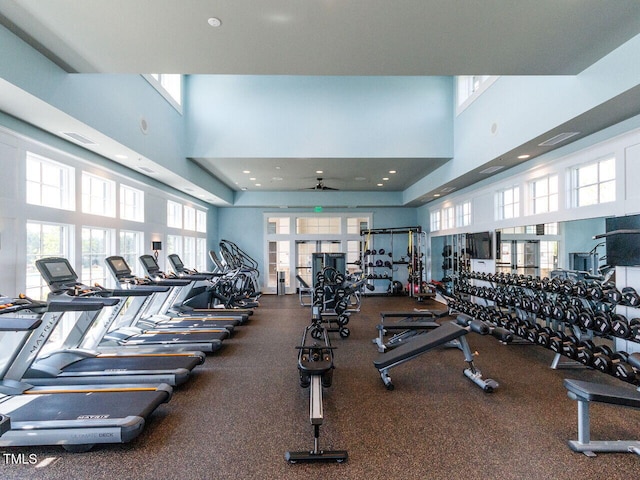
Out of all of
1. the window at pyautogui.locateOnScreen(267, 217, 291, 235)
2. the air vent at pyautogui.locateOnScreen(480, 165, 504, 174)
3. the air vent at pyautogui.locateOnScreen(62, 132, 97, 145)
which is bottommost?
the window at pyautogui.locateOnScreen(267, 217, 291, 235)

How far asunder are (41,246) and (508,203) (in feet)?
24.0

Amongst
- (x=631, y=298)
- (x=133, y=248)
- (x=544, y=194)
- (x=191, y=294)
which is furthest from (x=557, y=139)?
(x=191, y=294)

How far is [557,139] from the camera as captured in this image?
4.47 m

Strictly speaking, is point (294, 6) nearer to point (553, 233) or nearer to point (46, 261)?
point (46, 261)

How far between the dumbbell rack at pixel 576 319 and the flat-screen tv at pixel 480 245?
128 centimetres

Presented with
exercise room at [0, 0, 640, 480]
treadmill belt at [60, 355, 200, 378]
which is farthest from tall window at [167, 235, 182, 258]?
treadmill belt at [60, 355, 200, 378]

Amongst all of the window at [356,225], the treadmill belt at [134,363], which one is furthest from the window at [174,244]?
the window at [356,225]

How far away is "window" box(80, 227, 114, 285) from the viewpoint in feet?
16.0

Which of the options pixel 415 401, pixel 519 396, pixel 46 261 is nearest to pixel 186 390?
pixel 46 261

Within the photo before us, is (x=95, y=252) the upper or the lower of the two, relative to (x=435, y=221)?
lower

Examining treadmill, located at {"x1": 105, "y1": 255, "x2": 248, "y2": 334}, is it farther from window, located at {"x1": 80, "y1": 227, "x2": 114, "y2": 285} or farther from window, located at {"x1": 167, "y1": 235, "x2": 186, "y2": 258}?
window, located at {"x1": 167, "y1": 235, "x2": 186, "y2": 258}

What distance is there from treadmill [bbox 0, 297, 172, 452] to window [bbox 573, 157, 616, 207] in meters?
5.32

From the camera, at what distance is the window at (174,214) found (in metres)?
7.66

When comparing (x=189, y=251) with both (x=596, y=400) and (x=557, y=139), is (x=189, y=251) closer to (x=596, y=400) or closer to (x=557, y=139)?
(x=557, y=139)
